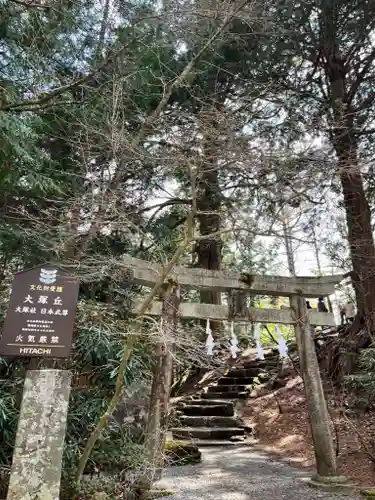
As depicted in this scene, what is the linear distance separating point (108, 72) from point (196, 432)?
7603mm

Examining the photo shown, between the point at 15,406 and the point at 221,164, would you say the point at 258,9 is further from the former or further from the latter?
the point at 15,406

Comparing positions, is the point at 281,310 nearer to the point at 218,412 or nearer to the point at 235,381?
the point at 218,412

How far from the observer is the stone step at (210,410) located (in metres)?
9.39

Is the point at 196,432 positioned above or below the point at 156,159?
below

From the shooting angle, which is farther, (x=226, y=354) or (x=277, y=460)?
(x=226, y=354)

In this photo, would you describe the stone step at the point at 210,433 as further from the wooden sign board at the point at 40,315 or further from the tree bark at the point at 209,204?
the wooden sign board at the point at 40,315

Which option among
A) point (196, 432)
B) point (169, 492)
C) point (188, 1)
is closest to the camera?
point (169, 492)

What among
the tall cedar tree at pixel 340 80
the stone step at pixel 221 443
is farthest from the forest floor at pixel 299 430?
the tall cedar tree at pixel 340 80

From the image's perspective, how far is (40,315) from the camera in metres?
3.26

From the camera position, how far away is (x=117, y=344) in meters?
4.61

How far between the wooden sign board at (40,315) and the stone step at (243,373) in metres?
8.84

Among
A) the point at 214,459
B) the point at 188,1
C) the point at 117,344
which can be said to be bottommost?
the point at 214,459

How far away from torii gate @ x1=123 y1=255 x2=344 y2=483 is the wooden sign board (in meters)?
1.26

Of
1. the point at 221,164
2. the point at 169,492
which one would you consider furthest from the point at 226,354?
the point at 221,164
